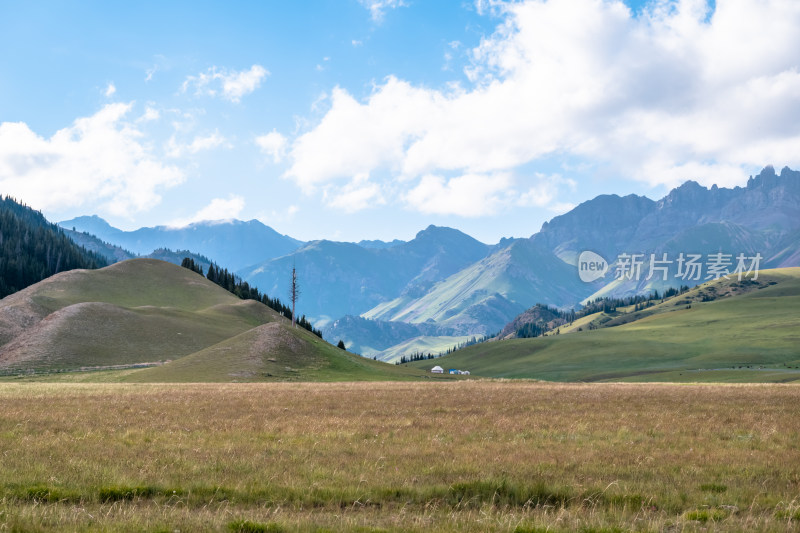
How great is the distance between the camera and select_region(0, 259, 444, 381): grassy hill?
310 ft

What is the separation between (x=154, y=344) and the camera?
404 feet

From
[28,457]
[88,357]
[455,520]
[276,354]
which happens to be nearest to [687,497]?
[455,520]

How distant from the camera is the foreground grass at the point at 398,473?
11.4 meters

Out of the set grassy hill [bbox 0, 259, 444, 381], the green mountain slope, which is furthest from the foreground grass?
grassy hill [bbox 0, 259, 444, 381]

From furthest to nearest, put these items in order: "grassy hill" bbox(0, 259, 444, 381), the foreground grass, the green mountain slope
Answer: "grassy hill" bbox(0, 259, 444, 381) → the green mountain slope → the foreground grass

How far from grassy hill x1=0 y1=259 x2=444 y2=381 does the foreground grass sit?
64079 millimetres

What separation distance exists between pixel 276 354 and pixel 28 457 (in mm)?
87430

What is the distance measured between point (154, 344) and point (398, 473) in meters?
121

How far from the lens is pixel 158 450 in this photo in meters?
18.8

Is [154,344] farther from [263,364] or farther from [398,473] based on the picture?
[398,473]

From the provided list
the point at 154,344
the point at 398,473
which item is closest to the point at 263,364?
the point at 154,344

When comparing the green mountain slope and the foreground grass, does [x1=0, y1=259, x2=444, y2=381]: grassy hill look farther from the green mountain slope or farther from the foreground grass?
the foreground grass

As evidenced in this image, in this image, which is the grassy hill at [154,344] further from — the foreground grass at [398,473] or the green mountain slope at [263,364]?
the foreground grass at [398,473]

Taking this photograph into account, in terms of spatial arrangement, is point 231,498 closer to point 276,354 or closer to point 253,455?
point 253,455
